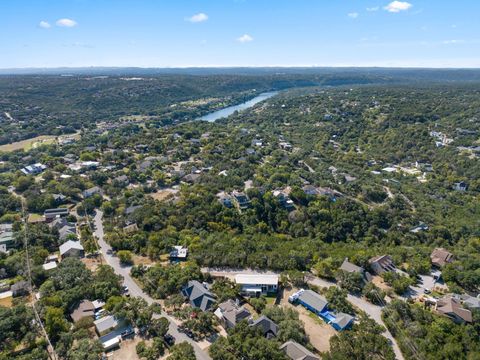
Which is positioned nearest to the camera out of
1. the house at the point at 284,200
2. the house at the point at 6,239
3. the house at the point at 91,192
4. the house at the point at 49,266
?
the house at the point at 49,266

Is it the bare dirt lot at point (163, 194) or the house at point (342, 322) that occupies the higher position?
the bare dirt lot at point (163, 194)

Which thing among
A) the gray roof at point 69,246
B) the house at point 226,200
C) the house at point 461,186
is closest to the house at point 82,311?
the gray roof at point 69,246

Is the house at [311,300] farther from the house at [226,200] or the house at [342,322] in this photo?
the house at [226,200]

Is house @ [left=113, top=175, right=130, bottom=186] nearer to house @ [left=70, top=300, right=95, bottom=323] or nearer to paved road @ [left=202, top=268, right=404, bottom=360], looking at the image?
paved road @ [left=202, top=268, right=404, bottom=360]

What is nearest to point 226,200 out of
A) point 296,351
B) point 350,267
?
point 350,267

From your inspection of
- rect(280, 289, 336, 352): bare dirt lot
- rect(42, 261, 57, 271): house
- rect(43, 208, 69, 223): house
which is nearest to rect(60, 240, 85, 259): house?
rect(42, 261, 57, 271): house

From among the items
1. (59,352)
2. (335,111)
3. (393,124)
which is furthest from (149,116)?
(59,352)
